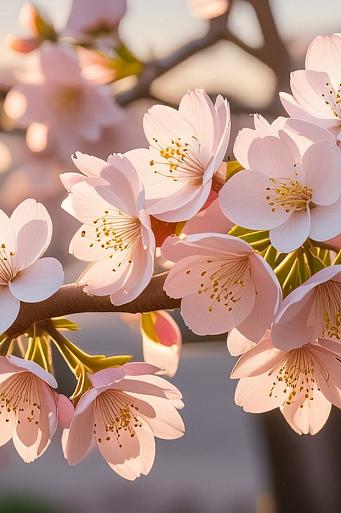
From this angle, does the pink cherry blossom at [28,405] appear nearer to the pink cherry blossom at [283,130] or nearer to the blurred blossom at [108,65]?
the pink cherry blossom at [283,130]

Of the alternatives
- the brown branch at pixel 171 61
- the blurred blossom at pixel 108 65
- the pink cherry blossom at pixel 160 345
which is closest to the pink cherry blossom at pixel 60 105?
the blurred blossom at pixel 108 65

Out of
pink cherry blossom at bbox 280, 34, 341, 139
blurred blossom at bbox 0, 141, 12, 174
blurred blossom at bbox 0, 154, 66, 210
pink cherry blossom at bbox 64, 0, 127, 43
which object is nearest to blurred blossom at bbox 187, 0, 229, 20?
pink cherry blossom at bbox 64, 0, 127, 43

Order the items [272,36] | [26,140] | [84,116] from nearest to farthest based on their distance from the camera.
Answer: [272,36] < [84,116] < [26,140]

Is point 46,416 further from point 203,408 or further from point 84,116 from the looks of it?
point 203,408

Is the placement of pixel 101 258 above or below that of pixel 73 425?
above

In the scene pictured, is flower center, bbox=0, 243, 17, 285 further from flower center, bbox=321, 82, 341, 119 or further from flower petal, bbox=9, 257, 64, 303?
flower center, bbox=321, 82, 341, 119

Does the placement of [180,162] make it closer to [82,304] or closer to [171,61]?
[82,304]

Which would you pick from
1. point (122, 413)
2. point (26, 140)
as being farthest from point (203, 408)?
point (122, 413)
